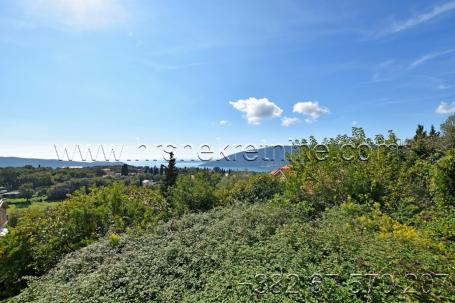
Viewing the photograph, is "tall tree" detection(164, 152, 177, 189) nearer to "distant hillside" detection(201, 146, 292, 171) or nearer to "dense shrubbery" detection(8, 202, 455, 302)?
"distant hillside" detection(201, 146, 292, 171)

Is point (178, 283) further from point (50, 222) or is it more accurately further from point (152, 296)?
point (50, 222)

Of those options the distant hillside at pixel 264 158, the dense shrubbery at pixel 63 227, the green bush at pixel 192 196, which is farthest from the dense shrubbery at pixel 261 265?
the distant hillside at pixel 264 158

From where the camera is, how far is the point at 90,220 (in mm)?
8359

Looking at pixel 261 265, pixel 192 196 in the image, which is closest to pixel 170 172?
pixel 192 196

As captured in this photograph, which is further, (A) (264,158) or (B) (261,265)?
(A) (264,158)

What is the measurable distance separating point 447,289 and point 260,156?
24.0 feet

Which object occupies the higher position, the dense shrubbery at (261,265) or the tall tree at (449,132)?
the tall tree at (449,132)

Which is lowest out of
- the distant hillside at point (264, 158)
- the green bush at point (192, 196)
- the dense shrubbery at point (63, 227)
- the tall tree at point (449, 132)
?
the dense shrubbery at point (63, 227)

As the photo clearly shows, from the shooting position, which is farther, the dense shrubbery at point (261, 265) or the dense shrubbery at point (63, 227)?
the dense shrubbery at point (63, 227)

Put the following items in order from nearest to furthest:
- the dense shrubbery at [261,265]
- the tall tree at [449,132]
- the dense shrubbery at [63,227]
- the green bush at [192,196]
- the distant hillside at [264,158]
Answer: the dense shrubbery at [261,265] → the dense shrubbery at [63,227] → the green bush at [192,196] → the distant hillside at [264,158] → the tall tree at [449,132]

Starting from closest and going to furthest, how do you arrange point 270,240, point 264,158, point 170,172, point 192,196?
1. point 270,240
2. point 192,196
3. point 264,158
4. point 170,172

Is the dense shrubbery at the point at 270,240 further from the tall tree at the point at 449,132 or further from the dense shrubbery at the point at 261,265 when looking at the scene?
the tall tree at the point at 449,132

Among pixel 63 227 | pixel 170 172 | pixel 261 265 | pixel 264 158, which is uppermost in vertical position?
pixel 264 158

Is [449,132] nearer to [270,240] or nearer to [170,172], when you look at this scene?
[170,172]
